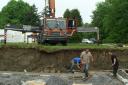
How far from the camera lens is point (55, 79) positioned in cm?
2305

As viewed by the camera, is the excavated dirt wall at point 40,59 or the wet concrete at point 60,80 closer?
the wet concrete at point 60,80

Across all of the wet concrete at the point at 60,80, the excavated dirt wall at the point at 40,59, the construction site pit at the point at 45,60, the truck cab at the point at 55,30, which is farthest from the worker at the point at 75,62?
the truck cab at the point at 55,30

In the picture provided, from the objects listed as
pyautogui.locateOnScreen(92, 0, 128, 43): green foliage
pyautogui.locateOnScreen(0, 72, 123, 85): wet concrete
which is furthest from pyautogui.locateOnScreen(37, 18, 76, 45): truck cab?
pyautogui.locateOnScreen(92, 0, 128, 43): green foliage

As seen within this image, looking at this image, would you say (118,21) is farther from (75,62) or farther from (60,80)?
(60,80)

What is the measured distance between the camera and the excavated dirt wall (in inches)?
1258

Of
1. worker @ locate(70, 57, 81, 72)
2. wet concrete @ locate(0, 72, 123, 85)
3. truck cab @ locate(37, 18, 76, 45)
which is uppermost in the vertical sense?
truck cab @ locate(37, 18, 76, 45)

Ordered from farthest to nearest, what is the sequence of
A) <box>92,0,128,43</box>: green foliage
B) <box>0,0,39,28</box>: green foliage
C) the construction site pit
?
<box>0,0,39,28</box>: green foliage < <box>92,0,128,43</box>: green foliage < the construction site pit

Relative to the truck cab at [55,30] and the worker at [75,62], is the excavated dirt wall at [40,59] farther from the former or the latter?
the truck cab at [55,30]

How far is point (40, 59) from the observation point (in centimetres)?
3238

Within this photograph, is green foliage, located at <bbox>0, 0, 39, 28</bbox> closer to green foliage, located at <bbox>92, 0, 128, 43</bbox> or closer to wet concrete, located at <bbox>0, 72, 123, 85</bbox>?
green foliage, located at <bbox>92, 0, 128, 43</bbox>

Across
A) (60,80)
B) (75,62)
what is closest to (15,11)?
(75,62)

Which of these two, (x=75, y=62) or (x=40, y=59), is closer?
(x=75, y=62)

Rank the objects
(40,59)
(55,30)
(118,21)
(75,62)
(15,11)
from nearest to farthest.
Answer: (75,62) → (40,59) → (55,30) → (118,21) → (15,11)

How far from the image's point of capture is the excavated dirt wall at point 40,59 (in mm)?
31953
